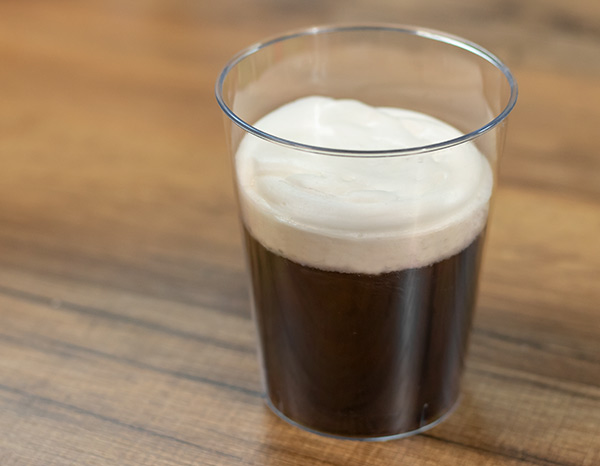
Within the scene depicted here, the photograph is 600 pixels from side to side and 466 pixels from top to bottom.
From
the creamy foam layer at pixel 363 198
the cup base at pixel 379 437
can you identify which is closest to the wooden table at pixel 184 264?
the cup base at pixel 379 437

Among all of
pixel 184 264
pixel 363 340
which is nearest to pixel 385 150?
pixel 363 340

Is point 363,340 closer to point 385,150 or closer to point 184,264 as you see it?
point 385,150

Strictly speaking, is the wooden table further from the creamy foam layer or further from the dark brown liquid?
the creamy foam layer

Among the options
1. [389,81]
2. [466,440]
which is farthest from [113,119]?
[466,440]

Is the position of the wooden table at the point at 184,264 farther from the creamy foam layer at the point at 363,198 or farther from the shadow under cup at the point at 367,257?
the creamy foam layer at the point at 363,198

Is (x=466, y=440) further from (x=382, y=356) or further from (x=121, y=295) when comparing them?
Result: (x=121, y=295)

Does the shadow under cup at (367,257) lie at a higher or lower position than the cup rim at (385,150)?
lower
